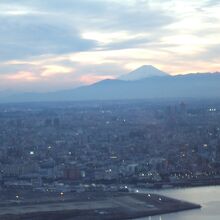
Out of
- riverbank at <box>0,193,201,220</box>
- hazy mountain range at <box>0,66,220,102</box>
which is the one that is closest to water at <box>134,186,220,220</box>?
riverbank at <box>0,193,201,220</box>

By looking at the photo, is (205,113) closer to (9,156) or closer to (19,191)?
(9,156)

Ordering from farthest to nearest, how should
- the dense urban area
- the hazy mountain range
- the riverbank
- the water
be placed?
the hazy mountain range < the dense urban area < the water < the riverbank

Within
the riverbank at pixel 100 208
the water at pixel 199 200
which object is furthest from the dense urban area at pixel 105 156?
the riverbank at pixel 100 208

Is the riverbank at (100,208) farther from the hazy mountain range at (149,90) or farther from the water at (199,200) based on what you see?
the hazy mountain range at (149,90)

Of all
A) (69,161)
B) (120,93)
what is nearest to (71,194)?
(69,161)

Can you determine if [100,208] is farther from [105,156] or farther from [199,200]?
[105,156]

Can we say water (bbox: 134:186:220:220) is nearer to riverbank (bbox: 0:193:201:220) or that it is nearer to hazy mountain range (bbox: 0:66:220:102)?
riverbank (bbox: 0:193:201:220)

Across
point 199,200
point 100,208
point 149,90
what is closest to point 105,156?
point 199,200
